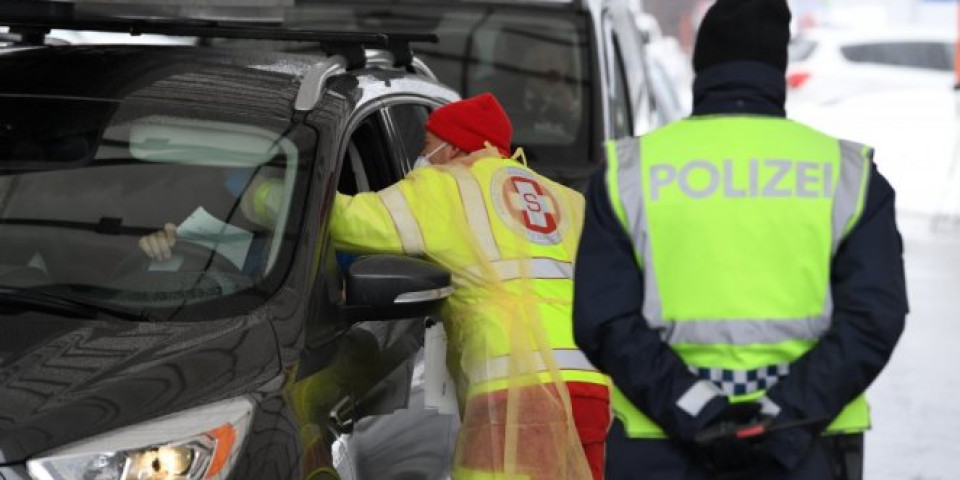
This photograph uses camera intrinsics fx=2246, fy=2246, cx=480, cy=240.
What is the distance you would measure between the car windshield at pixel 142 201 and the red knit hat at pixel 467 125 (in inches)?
18.2

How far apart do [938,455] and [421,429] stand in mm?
3963

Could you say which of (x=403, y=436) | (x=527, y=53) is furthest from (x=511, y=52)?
(x=403, y=436)

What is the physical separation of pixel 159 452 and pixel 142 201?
4.10 feet

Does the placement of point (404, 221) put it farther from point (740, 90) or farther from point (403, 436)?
point (740, 90)

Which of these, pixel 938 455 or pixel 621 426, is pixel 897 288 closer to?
pixel 621 426

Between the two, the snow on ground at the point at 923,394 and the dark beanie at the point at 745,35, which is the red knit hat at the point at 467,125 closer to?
the dark beanie at the point at 745,35

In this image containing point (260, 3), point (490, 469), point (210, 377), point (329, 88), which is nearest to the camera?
point (210, 377)

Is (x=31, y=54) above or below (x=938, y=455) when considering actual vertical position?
above

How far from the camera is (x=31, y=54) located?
20.2 ft

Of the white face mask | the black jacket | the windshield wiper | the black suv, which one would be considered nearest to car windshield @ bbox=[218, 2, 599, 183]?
the black suv

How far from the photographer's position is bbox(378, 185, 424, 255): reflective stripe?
546 centimetres

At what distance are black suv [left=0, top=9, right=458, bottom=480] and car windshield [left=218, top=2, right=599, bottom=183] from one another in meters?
3.83

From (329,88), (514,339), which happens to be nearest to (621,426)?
(514,339)

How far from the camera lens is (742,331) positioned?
411 cm
